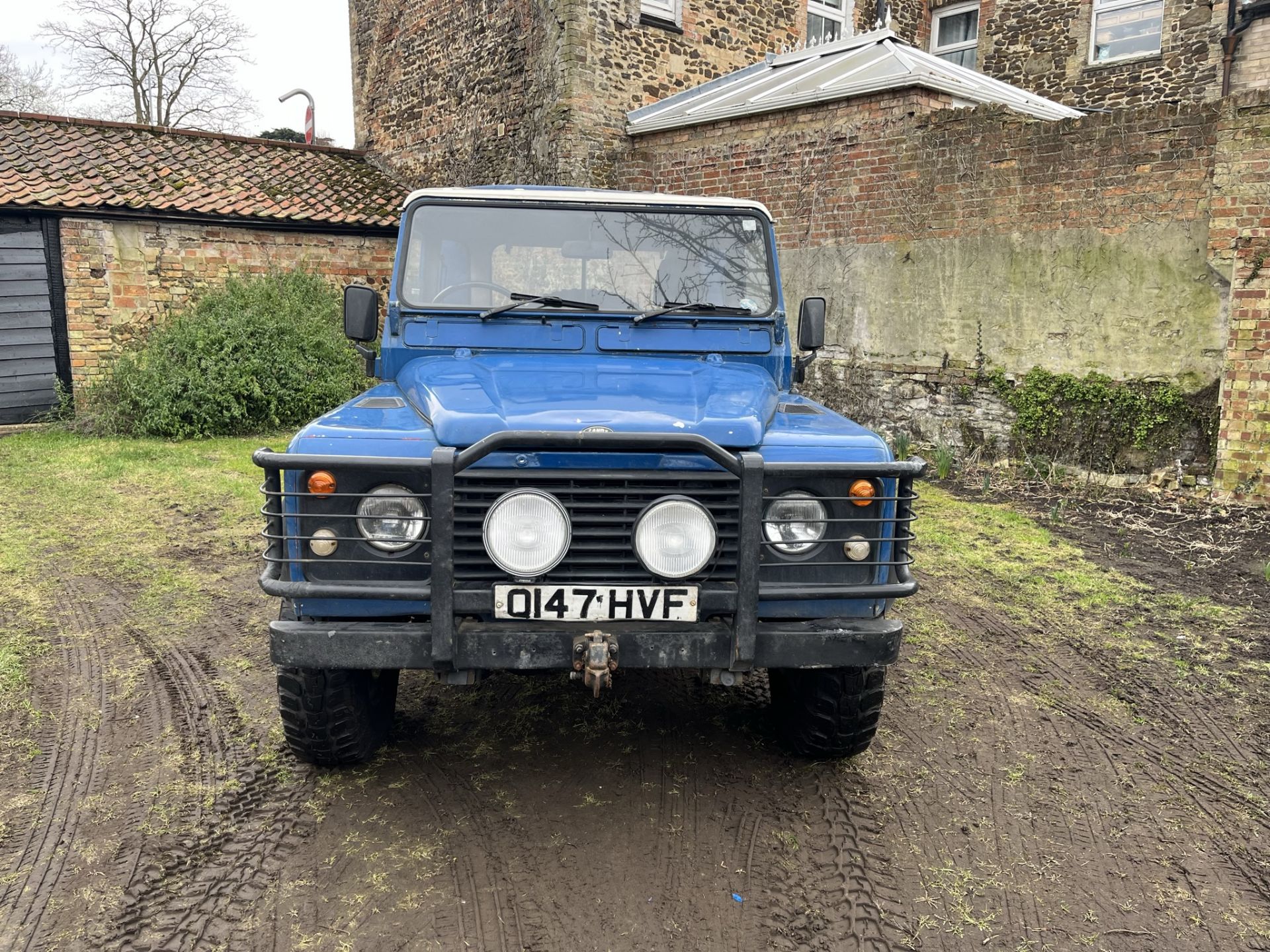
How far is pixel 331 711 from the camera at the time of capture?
3.19 m

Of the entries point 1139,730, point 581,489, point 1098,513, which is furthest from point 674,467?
point 1098,513

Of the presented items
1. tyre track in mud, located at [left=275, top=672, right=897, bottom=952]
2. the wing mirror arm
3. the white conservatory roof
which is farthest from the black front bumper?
the white conservatory roof

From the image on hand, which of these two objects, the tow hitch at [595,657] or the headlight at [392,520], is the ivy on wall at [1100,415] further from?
the headlight at [392,520]

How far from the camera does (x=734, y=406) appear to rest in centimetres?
321

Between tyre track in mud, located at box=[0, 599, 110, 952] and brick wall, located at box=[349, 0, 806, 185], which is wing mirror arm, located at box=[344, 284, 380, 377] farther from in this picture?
brick wall, located at box=[349, 0, 806, 185]

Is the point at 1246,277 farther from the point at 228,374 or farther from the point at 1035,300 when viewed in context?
the point at 228,374

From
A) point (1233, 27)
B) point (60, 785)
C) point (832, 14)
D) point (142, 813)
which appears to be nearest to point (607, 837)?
point (142, 813)

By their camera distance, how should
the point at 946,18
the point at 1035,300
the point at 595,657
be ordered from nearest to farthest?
the point at 595,657
the point at 1035,300
the point at 946,18

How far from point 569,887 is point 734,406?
157cm

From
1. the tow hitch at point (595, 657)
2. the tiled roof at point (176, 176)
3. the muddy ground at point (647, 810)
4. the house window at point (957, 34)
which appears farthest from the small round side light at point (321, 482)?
the house window at point (957, 34)

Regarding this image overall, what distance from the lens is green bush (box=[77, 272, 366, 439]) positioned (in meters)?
10.9

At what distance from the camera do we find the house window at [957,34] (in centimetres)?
1631

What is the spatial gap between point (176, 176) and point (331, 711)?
11.8m

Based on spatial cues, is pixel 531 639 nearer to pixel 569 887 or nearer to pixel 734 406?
pixel 569 887
